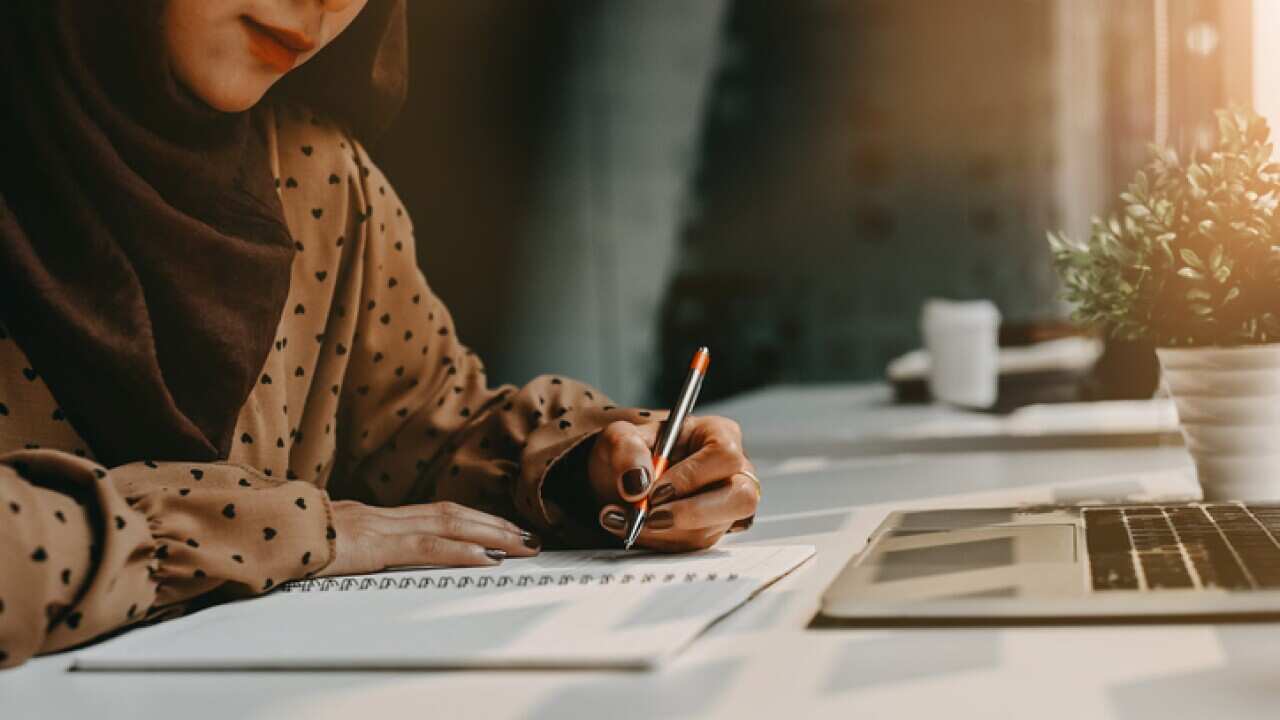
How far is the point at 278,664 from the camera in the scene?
1.77ft

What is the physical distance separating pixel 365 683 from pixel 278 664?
0.05 metres

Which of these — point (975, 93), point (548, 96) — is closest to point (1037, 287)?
point (975, 93)

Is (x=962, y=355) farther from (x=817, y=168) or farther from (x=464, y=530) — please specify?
(x=464, y=530)

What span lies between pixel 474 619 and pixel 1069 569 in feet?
0.98

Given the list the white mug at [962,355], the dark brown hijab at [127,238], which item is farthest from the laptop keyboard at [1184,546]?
the white mug at [962,355]

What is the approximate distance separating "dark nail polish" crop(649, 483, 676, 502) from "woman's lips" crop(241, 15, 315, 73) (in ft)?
1.63

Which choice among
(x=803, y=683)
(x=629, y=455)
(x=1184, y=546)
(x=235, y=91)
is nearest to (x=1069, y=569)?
(x=1184, y=546)

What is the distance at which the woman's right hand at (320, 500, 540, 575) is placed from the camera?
31.0 inches

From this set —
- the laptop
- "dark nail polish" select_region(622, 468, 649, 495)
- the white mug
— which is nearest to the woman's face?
"dark nail polish" select_region(622, 468, 649, 495)

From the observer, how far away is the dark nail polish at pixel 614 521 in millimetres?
822

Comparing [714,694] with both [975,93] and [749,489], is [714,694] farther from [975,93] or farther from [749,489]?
[975,93]

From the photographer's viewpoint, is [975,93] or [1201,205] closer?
[1201,205]

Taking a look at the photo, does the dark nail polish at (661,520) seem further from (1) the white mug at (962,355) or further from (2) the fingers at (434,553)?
(1) the white mug at (962,355)

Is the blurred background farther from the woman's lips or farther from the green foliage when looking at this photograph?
the green foliage
